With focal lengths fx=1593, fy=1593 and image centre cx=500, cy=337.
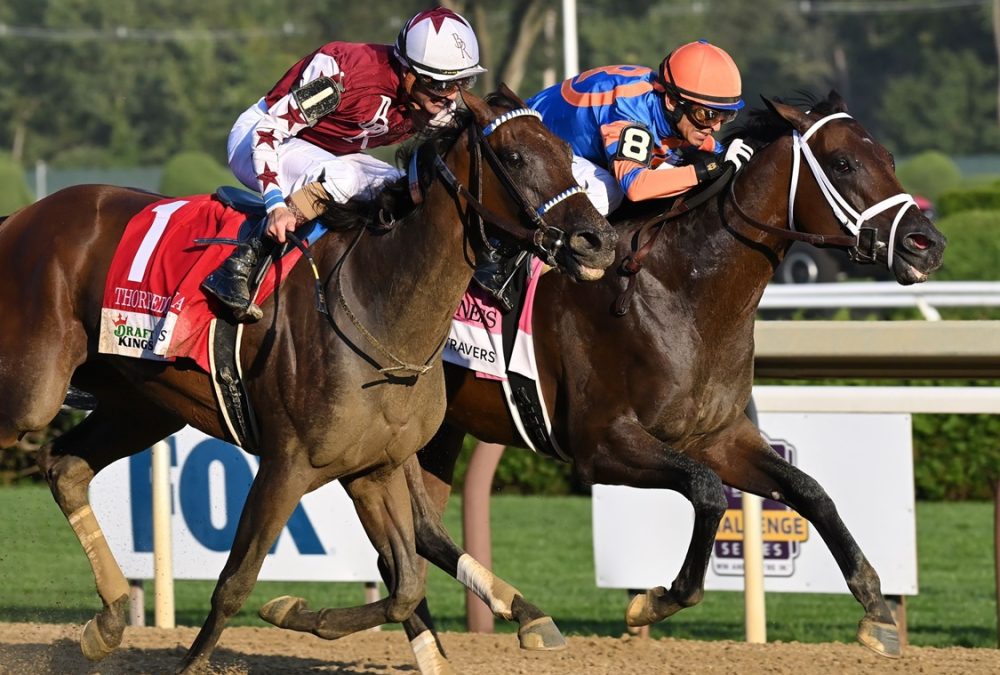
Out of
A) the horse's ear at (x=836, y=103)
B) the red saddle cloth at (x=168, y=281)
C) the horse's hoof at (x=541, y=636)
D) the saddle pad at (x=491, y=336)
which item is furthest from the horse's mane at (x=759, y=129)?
the horse's hoof at (x=541, y=636)

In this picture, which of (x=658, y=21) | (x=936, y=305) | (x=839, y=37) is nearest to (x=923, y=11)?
(x=839, y=37)

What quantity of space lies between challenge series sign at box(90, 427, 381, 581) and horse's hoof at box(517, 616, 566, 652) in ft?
6.09

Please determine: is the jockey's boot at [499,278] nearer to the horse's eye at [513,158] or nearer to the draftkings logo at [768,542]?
the horse's eye at [513,158]

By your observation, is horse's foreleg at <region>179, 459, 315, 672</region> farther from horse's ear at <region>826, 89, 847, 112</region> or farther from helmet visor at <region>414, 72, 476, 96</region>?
horse's ear at <region>826, 89, 847, 112</region>

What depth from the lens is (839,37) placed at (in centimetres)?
5638

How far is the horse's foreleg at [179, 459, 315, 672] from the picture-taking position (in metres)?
4.24

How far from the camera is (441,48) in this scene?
432 centimetres

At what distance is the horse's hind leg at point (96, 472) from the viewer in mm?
4930

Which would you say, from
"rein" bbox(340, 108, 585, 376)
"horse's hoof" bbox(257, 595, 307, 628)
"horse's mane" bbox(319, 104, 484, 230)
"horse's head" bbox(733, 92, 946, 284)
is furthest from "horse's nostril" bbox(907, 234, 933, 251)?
"horse's hoof" bbox(257, 595, 307, 628)

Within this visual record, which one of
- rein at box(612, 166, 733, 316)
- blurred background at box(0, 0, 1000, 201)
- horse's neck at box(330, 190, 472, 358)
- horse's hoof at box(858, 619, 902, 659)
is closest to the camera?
horse's neck at box(330, 190, 472, 358)

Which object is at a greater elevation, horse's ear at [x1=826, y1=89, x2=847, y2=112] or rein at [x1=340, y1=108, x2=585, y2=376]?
horse's ear at [x1=826, y1=89, x2=847, y2=112]

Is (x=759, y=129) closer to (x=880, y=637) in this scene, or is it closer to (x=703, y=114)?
(x=703, y=114)

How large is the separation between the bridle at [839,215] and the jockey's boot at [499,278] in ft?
2.39

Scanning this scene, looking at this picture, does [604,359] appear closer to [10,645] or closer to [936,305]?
[10,645]
